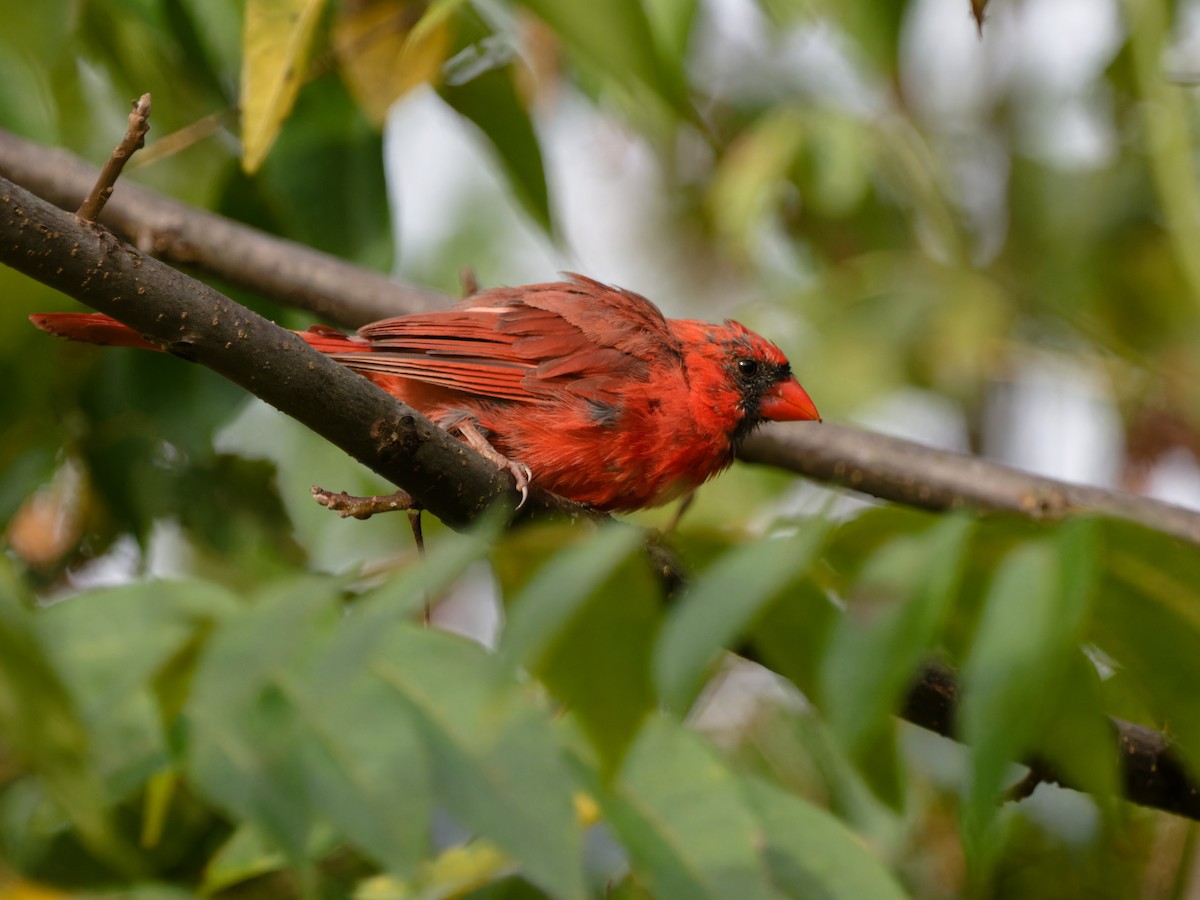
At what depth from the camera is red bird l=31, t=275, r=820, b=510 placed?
4.06 m

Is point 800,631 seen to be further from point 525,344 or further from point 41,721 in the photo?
point 525,344

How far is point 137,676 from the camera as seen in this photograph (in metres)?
2.11

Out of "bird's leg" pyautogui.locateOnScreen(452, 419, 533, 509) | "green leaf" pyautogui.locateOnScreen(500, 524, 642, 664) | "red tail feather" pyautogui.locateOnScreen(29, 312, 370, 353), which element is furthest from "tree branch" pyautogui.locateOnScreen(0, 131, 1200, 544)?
"green leaf" pyautogui.locateOnScreen(500, 524, 642, 664)

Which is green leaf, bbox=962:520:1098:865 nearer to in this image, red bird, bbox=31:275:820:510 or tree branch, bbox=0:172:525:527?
tree branch, bbox=0:172:525:527

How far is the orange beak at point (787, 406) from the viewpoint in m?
4.55

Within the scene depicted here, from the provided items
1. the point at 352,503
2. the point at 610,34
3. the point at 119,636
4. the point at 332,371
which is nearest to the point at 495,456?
the point at 352,503

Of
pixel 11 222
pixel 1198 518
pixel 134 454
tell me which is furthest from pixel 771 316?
pixel 11 222

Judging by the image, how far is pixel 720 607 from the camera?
1.76 metres

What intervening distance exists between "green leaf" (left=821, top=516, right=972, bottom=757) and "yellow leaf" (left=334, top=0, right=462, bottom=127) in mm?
1979

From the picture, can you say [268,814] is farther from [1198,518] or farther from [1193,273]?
[1198,518]

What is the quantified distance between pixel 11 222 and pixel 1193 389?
16.1 ft

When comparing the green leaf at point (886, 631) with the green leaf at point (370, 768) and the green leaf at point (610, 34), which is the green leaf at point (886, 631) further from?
the green leaf at point (610, 34)

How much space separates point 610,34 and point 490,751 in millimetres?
1282

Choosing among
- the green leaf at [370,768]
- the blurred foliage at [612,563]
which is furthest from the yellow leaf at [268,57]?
the green leaf at [370,768]
